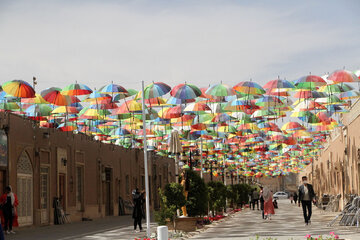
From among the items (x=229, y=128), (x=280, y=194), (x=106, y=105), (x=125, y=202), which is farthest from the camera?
(x=280, y=194)

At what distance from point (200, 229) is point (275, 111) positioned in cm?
698

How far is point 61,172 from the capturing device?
1302 inches

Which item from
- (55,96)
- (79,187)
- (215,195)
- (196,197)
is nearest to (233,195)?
(79,187)

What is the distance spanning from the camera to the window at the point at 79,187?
36031mm

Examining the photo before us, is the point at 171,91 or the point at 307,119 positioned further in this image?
the point at 307,119

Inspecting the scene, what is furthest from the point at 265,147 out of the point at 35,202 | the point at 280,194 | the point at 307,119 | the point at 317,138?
the point at 280,194

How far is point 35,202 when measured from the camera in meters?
29.5

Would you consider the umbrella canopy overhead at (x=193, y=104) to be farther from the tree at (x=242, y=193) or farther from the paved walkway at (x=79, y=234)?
the tree at (x=242, y=193)

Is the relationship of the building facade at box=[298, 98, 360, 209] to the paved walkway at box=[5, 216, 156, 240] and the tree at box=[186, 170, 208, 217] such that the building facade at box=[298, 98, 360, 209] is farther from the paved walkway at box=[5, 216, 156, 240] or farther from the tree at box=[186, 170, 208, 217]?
the paved walkway at box=[5, 216, 156, 240]

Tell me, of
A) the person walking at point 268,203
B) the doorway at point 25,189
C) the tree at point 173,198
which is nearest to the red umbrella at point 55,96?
the tree at point 173,198

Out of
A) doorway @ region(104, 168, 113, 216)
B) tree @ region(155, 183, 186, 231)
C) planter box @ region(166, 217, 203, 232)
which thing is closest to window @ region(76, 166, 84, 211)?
doorway @ region(104, 168, 113, 216)

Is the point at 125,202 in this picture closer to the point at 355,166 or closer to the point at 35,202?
the point at 35,202

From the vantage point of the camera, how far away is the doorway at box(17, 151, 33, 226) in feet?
90.8

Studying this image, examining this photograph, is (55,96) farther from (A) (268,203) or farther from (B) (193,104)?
(A) (268,203)
